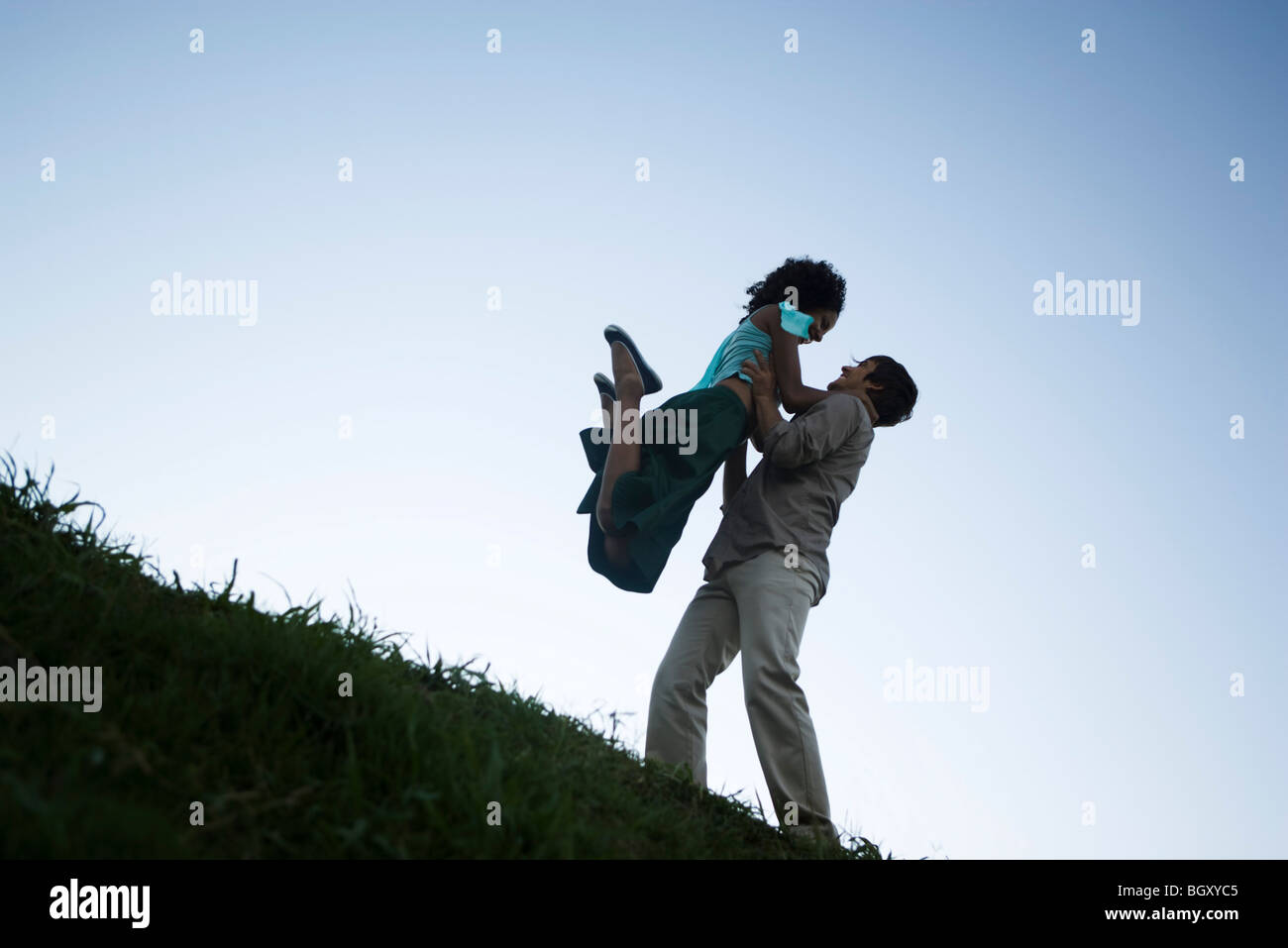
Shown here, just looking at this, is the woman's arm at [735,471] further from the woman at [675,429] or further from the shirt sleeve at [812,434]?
the shirt sleeve at [812,434]

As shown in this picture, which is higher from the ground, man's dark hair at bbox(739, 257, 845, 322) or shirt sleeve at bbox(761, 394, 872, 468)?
man's dark hair at bbox(739, 257, 845, 322)

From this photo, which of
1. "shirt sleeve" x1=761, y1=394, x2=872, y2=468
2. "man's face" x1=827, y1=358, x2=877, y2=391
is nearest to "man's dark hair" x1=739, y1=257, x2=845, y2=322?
"man's face" x1=827, y1=358, x2=877, y2=391

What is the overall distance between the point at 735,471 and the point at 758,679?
1.19m

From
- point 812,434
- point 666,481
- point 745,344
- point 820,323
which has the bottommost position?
point 666,481

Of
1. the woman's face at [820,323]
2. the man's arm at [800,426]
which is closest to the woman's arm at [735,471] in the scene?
the man's arm at [800,426]

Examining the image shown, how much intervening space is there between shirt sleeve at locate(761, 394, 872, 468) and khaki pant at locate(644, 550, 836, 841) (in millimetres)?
436

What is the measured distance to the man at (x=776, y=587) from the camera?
11.9 feet

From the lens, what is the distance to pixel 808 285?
4801 mm

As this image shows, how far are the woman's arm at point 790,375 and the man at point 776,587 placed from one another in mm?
49

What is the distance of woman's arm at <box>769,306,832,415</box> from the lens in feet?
14.3

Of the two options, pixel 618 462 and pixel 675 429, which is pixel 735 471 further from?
pixel 618 462

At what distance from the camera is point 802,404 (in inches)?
171

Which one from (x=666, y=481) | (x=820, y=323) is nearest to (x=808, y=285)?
(x=820, y=323)

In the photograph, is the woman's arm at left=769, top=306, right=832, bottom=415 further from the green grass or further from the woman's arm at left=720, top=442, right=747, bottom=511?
the green grass
